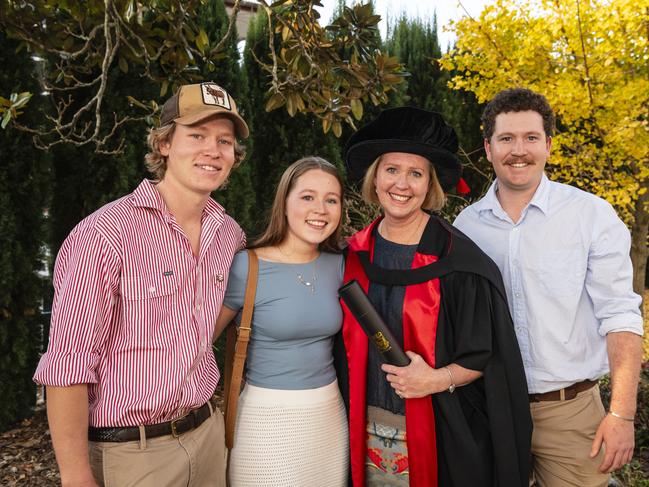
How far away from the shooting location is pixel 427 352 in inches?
85.1

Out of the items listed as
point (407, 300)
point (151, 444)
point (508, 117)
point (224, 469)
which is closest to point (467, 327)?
point (407, 300)

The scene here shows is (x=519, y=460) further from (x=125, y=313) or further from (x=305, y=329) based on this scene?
(x=125, y=313)

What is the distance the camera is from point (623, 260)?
2.16 meters

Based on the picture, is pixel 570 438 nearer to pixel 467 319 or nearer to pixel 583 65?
pixel 467 319

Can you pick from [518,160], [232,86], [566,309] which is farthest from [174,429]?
[232,86]

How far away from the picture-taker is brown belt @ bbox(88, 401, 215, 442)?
176 centimetres

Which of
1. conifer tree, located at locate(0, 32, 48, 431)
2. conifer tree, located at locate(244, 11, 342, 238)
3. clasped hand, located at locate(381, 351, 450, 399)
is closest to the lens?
clasped hand, located at locate(381, 351, 450, 399)

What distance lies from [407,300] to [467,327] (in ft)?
0.83

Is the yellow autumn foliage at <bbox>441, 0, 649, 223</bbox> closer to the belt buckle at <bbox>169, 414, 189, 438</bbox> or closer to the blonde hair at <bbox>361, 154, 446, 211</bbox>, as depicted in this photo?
the blonde hair at <bbox>361, 154, 446, 211</bbox>

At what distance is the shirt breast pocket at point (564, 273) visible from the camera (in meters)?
2.18

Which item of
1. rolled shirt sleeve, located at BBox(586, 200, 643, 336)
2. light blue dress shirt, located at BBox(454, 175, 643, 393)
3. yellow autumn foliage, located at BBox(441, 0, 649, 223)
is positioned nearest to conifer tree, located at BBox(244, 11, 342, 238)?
yellow autumn foliage, located at BBox(441, 0, 649, 223)

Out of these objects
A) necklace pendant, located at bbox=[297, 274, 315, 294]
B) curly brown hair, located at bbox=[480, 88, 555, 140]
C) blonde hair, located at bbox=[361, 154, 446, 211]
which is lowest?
necklace pendant, located at bbox=[297, 274, 315, 294]

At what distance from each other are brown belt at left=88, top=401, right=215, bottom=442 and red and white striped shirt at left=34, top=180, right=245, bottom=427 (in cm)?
2

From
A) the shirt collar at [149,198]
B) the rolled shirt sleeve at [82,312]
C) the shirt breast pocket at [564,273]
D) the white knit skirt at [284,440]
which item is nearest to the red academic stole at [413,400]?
the white knit skirt at [284,440]
